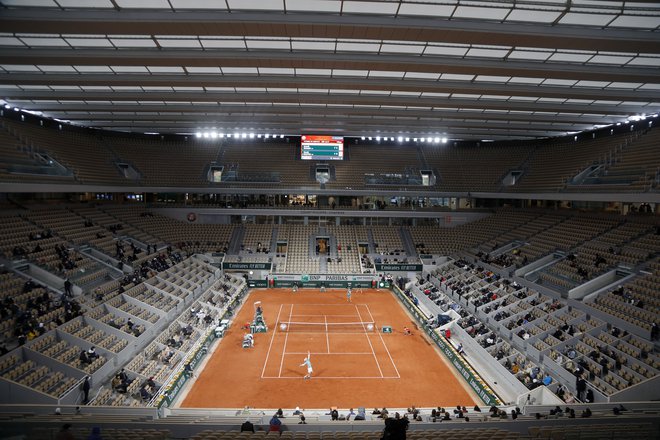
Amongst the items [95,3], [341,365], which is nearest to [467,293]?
[341,365]

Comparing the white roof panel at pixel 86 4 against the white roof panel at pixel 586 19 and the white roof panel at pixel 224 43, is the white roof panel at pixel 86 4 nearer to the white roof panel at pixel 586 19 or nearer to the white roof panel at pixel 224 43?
the white roof panel at pixel 224 43

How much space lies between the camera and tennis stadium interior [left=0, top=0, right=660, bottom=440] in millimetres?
14492

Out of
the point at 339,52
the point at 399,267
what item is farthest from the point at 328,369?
the point at 399,267

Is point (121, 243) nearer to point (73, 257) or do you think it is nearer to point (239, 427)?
point (73, 257)

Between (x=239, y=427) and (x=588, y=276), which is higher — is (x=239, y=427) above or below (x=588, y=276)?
below

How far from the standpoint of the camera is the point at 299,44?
1758 centimetres

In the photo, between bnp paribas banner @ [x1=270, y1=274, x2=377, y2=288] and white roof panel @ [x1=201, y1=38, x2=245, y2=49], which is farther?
bnp paribas banner @ [x1=270, y1=274, x2=377, y2=288]

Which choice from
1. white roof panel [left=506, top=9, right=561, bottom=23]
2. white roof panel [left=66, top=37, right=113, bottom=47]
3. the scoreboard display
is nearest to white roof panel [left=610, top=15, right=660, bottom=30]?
white roof panel [left=506, top=9, right=561, bottom=23]

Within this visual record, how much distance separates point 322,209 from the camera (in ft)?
158

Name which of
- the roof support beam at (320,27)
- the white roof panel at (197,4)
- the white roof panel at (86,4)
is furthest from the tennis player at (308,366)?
the white roof panel at (86,4)

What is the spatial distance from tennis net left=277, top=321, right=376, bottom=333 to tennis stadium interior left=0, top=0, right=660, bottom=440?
1497mm

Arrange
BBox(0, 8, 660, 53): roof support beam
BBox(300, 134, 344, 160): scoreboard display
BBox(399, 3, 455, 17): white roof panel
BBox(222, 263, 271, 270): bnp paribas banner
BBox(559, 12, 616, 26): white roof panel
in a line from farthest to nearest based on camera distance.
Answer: BBox(300, 134, 344, 160): scoreboard display
BBox(222, 263, 271, 270): bnp paribas banner
BBox(0, 8, 660, 53): roof support beam
BBox(559, 12, 616, 26): white roof panel
BBox(399, 3, 455, 17): white roof panel

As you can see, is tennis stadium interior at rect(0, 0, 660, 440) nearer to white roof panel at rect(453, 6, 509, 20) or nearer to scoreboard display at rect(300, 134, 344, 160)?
white roof panel at rect(453, 6, 509, 20)

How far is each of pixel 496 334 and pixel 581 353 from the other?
16.7 feet
